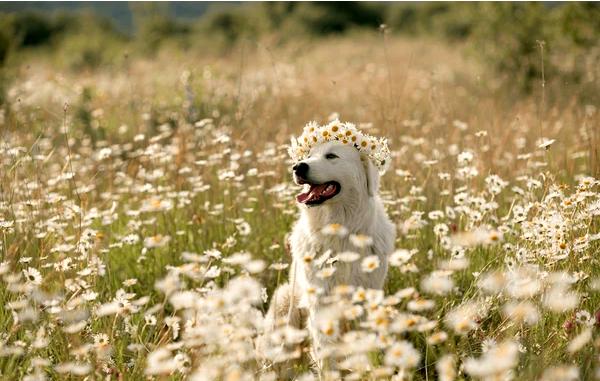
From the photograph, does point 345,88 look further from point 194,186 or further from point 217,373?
point 217,373

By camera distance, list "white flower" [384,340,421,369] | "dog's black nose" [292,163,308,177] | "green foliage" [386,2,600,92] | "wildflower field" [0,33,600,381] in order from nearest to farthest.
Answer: "white flower" [384,340,421,369] < "wildflower field" [0,33,600,381] < "dog's black nose" [292,163,308,177] < "green foliage" [386,2,600,92]

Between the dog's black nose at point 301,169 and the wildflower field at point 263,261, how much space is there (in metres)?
0.67

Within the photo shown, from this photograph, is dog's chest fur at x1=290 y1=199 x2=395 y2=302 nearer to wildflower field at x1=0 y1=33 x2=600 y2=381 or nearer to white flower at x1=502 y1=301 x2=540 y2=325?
wildflower field at x1=0 y1=33 x2=600 y2=381

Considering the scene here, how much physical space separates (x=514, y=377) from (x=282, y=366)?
1.63m

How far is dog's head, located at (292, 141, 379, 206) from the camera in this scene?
3602 mm

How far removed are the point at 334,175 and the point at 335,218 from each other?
30 centimetres

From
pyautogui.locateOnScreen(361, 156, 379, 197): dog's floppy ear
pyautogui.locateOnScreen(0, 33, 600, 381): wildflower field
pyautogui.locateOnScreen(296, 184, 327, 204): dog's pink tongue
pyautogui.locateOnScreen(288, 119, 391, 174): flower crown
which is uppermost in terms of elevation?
pyautogui.locateOnScreen(288, 119, 391, 174): flower crown

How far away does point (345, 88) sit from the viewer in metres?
12.4

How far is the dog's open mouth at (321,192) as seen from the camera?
3.67 metres

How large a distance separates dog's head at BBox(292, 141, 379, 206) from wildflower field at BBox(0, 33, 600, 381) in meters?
0.54

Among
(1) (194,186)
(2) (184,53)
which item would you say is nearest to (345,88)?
(2) (184,53)

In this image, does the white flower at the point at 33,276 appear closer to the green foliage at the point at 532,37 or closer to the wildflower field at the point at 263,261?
the wildflower field at the point at 263,261

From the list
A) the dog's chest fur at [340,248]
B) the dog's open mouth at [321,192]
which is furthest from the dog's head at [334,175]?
the dog's chest fur at [340,248]

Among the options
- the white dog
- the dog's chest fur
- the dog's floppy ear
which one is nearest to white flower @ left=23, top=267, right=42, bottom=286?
the white dog
